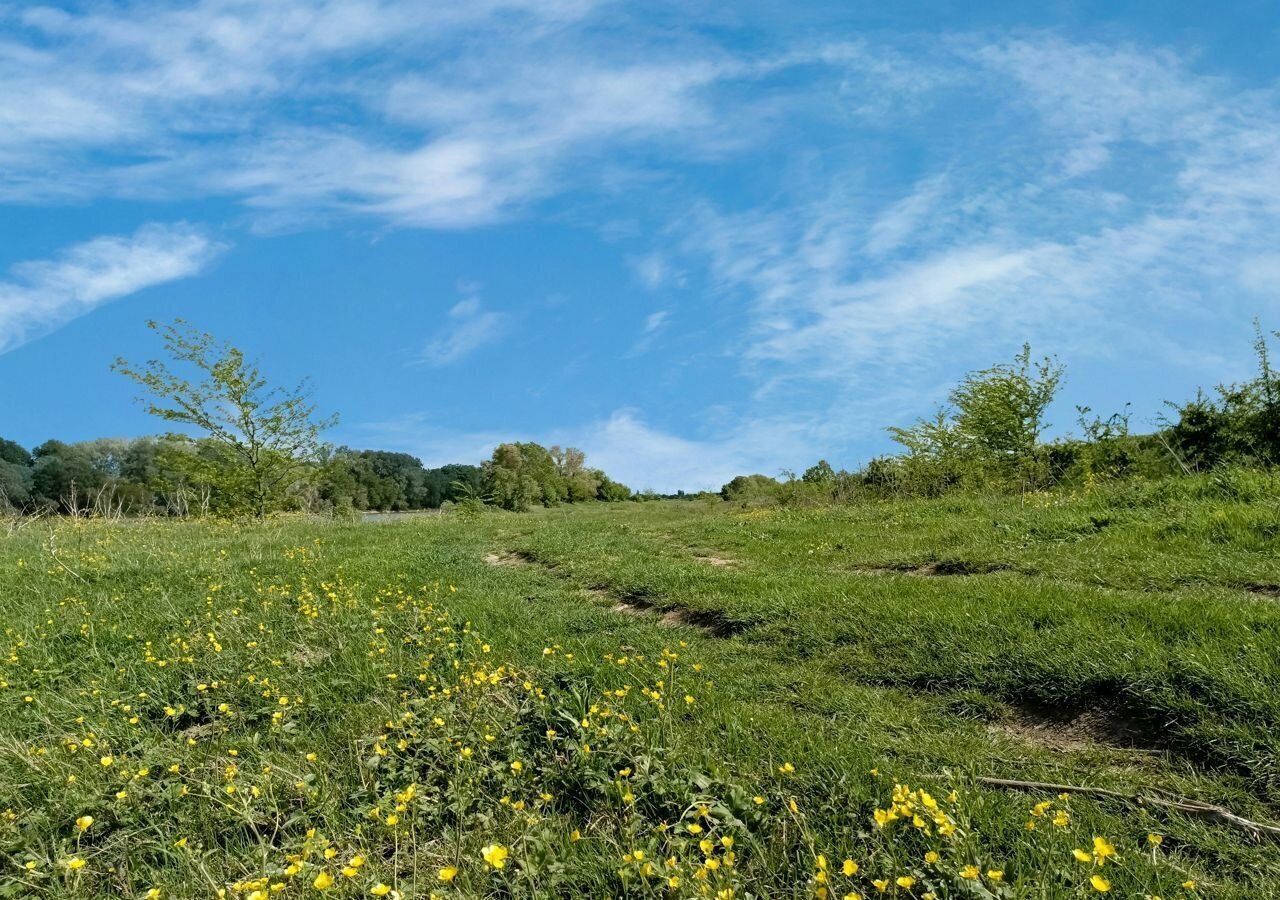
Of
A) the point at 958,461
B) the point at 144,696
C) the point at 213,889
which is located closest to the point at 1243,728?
the point at 213,889

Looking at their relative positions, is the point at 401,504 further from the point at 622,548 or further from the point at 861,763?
the point at 861,763

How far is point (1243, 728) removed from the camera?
167 inches

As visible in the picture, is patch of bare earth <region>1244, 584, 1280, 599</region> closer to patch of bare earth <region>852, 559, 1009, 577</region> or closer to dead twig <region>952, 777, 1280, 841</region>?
patch of bare earth <region>852, 559, 1009, 577</region>

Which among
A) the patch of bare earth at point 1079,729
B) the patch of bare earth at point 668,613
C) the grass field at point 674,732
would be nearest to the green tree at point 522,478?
the patch of bare earth at point 668,613

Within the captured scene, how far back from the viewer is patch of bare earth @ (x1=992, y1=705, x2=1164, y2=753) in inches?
178

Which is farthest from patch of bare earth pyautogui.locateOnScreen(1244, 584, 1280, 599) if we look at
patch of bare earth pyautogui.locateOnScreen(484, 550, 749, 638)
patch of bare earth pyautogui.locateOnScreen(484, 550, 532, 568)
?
patch of bare earth pyautogui.locateOnScreen(484, 550, 532, 568)

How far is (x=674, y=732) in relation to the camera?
4.49m

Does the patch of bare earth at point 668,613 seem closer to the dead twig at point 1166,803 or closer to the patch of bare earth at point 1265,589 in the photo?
the dead twig at point 1166,803

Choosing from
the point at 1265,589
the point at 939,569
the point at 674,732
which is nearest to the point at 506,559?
the point at 939,569

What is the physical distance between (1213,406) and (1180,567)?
9685 millimetres

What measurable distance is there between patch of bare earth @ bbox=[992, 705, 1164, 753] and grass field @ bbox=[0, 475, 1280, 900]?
2 cm

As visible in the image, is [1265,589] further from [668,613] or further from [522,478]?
[522,478]

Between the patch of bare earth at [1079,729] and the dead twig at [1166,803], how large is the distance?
2.17ft

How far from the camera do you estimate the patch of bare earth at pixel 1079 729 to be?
14.8ft
